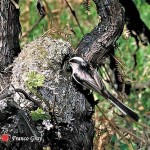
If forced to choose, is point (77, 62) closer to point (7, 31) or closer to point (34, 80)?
point (34, 80)

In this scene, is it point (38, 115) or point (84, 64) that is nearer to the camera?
point (38, 115)

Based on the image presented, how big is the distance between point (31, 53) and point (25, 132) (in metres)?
0.68

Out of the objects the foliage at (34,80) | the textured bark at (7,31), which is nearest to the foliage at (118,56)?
the foliage at (34,80)

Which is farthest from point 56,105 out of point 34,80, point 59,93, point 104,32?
point 104,32

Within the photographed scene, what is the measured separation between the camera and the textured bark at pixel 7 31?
335cm

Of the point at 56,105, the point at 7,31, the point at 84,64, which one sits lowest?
the point at 56,105

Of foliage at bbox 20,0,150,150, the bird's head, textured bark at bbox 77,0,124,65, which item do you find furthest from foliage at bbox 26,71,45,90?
textured bark at bbox 77,0,124,65

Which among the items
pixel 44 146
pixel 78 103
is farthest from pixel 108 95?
pixel 44 146

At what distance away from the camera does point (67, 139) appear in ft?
9.90

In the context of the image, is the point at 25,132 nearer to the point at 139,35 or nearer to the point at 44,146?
the point at 44,146

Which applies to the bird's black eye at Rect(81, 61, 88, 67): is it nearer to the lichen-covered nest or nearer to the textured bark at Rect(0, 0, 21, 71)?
the lichen-covered nest

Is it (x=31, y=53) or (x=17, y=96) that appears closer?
(x=17, y=96)

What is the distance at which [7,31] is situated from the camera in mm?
3369

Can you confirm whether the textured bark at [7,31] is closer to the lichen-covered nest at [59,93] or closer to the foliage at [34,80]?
the lichen-covered nest at [59,93]
